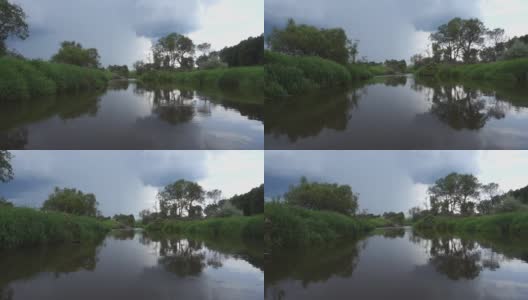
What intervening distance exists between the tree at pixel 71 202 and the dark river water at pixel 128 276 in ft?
31.5

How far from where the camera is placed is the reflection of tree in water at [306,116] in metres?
7.64

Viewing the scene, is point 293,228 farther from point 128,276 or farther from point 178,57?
point 178,57

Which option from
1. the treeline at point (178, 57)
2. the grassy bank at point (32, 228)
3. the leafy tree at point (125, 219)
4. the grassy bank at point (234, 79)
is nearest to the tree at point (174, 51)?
the treeline at point (178, 57)

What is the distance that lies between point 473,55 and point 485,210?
39.9m

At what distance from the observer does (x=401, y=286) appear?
204 inches

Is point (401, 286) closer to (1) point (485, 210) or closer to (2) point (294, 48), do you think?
(1) point (485, 210)

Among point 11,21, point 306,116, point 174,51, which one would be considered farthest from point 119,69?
point 306,116

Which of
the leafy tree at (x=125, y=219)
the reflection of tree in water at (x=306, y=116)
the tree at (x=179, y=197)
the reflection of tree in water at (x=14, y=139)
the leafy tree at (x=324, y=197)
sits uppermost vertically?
the reflection of tree in water at (x=306, y=116)

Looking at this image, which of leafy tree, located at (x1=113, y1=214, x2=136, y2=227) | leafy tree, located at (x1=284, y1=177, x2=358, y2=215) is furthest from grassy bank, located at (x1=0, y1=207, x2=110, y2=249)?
leafy tree, located at (x1=113, y1=214, x2=136, y2=227)

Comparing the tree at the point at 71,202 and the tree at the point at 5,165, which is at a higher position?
the tree at the point at 5,165

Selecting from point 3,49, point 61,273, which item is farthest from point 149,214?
point 61,273

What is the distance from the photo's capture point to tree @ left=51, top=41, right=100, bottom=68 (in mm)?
49406

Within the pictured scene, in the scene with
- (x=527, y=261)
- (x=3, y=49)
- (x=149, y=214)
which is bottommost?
(x=149, y=214)

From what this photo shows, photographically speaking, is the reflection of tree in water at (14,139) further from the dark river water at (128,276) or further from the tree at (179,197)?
the tree at (179,197)
